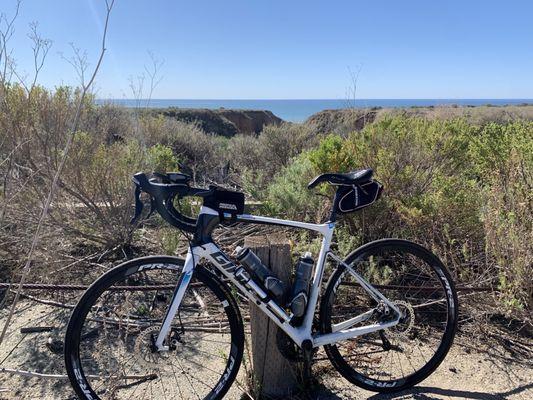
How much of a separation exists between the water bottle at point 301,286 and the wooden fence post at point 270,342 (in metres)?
A: 0.08

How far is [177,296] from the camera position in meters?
2.25

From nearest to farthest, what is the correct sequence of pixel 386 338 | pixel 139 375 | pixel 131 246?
pixel 139 375, pixel 386 338, pixel 131 246

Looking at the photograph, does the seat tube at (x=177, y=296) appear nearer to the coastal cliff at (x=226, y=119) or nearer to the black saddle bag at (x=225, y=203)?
the black saddle bag at (x=225, y=203)

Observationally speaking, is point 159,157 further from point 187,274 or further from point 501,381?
point 501,381

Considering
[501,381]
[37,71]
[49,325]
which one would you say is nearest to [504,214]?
[501,381]

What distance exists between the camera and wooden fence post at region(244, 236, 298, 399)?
2451 millimetres

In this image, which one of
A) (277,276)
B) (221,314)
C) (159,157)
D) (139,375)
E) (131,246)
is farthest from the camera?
(159,157)

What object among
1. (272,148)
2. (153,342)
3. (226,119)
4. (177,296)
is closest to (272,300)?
(177,296)

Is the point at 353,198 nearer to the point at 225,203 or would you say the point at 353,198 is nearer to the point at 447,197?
the point at 225,203

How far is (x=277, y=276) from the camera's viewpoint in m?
2.45

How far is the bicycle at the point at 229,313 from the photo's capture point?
2.23 meters

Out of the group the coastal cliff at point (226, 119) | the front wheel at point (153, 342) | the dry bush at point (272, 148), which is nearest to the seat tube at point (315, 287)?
the front wheel at point (153, 342)

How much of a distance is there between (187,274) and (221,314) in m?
1.05

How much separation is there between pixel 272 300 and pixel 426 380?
1.16m
